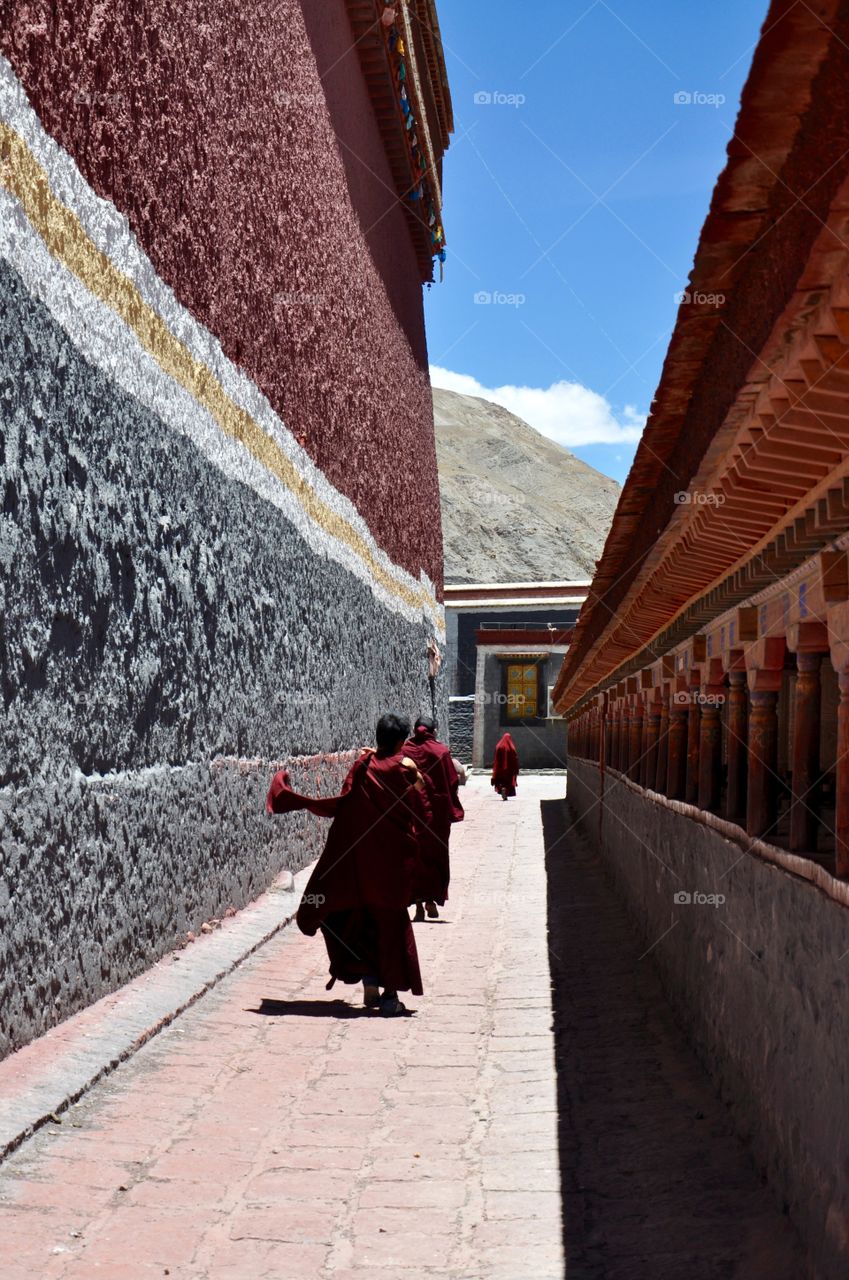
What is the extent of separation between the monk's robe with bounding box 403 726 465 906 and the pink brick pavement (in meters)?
1.83

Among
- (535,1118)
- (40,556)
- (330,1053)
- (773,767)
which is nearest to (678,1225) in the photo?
(535,1118)

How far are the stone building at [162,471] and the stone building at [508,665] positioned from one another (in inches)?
805

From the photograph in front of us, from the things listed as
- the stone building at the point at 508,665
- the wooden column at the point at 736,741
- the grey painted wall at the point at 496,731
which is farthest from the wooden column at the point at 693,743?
the grey painted wall at the point at 496,731

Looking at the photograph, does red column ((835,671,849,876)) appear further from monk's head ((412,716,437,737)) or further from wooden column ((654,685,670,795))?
monk's head ((412,716,437,737))

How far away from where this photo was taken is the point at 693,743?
6434mm

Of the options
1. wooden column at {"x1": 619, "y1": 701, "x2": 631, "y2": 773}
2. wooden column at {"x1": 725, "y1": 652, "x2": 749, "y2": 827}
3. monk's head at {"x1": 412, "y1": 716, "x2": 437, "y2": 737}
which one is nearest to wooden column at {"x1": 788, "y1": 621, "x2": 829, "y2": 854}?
wooden column at {"x1": 725, "y1": 652, "x2": 749, "y2": 827}

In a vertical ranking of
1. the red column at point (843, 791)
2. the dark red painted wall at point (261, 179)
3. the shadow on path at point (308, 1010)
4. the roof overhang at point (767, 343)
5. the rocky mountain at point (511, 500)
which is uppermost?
the rocky mountain at point (511, 500)

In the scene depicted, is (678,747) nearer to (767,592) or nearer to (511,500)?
(767,592)

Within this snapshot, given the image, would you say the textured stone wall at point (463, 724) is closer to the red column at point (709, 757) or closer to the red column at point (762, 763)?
the red column at point (709, 757)

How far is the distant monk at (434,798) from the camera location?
27.5 feet

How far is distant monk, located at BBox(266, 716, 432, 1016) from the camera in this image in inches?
237

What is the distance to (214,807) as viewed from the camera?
746 centimetres

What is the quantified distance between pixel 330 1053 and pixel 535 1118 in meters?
1.07

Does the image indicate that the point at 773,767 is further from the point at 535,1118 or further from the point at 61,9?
the point at 61,9
